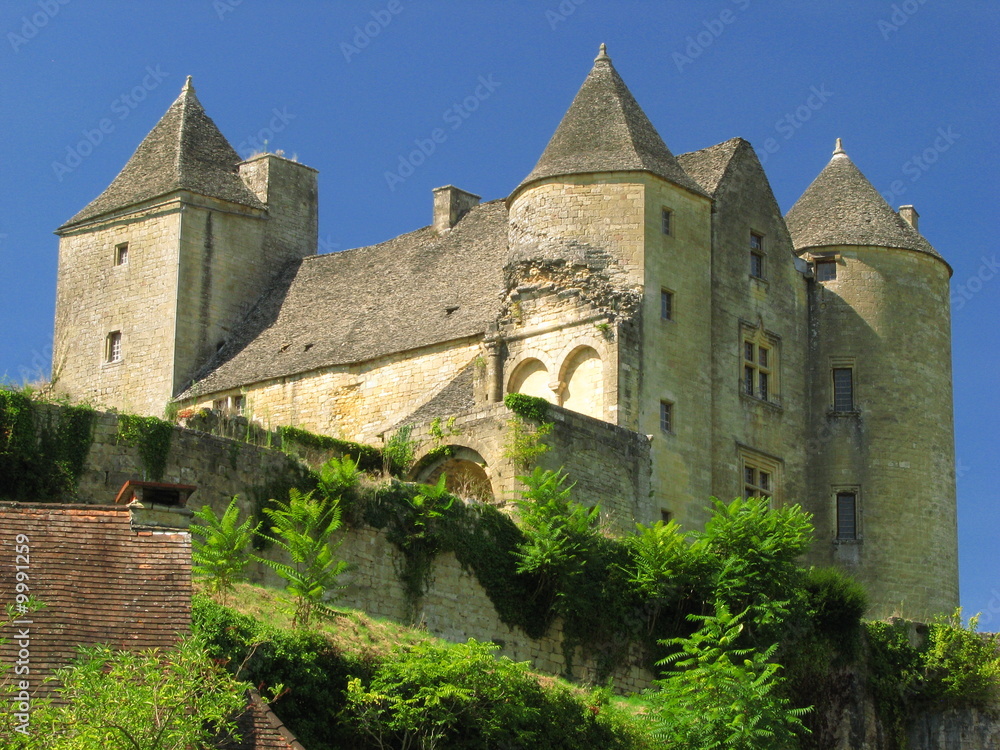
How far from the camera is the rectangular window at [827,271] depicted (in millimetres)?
37406

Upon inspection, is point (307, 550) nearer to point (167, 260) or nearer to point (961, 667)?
point (961, 667)

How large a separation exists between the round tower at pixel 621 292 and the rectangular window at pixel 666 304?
0.06ft

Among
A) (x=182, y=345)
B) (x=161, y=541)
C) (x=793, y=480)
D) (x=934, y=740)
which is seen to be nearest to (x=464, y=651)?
(x=161, y=541)

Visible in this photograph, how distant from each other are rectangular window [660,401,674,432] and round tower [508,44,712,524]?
0.7 inches

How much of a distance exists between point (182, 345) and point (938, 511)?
16488 mm

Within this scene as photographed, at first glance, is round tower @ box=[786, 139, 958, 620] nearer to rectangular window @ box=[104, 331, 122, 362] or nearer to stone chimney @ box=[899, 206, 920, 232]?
stone chimney @ box=[899, 206, 920, 232]

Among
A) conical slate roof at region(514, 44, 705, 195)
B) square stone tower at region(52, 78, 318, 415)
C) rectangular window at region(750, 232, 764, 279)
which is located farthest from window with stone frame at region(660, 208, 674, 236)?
square stone tower at region(52, 78, 318, 415)

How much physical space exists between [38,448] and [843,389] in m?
18.2

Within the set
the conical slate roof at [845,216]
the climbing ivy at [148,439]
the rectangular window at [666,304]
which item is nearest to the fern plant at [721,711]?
the climbing ivy at [148,439]

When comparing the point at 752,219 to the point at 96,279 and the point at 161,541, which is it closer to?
the point at 96,279

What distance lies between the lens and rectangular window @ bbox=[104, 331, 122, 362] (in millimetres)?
42375

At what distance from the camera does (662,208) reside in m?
34.0

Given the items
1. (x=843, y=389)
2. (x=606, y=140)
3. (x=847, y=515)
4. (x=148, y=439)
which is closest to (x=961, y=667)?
(x=847, y=515)

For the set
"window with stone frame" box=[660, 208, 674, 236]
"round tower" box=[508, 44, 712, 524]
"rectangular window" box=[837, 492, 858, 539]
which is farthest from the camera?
"rectangular window" box=[837, 492, 858, 539]
